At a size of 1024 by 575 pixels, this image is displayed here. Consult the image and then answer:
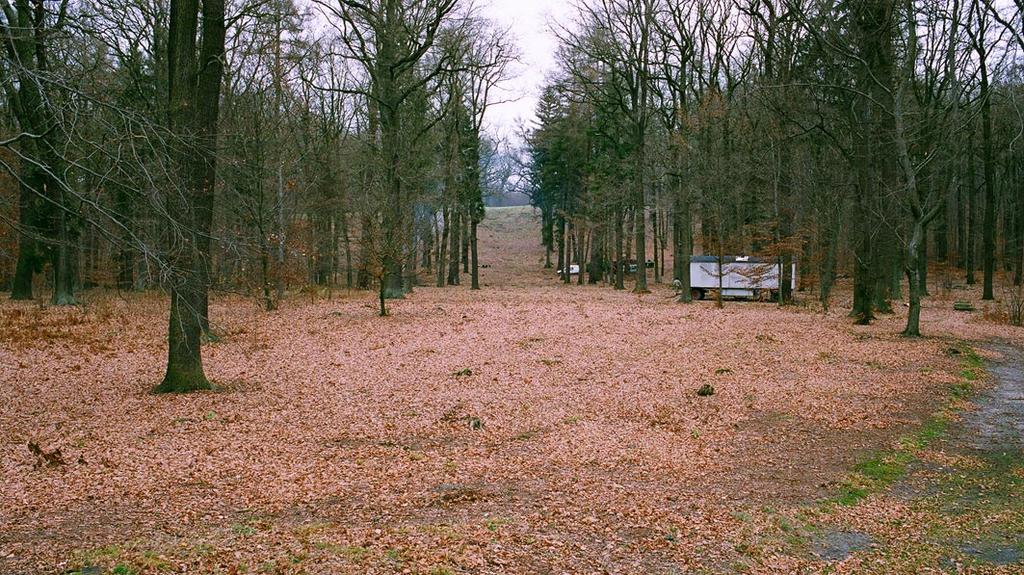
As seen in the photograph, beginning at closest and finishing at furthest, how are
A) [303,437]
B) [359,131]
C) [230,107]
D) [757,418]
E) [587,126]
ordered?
[303,437] → [757,418] → [230,107] → [359,131] → [587,126]

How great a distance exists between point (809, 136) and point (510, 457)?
24.0m

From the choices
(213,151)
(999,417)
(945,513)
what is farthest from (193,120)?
(999,417)

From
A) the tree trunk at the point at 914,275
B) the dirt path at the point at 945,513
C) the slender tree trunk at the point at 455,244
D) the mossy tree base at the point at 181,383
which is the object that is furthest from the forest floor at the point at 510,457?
the slender tree trunk at the point at 455,244

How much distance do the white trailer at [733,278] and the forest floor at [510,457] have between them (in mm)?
12625

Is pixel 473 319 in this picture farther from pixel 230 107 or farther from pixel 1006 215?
pixel 1006 215

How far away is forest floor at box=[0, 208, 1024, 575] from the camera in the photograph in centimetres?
486

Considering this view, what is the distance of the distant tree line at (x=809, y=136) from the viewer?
1762 centimetres

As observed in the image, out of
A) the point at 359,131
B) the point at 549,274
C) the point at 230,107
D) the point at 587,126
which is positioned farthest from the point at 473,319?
the point at 549,274

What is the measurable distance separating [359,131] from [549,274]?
1976cm

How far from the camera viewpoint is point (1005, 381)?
11.6 m

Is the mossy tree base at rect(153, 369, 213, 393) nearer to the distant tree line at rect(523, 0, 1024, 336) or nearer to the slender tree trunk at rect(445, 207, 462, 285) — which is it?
the distant tree line at rect(523, 0, 1024, 336)

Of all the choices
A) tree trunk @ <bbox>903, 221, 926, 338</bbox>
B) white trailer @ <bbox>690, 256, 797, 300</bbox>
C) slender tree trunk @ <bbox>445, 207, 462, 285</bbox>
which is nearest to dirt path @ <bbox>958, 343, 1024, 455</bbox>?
tree trunk @ <bbox>903, 221, 926, 338</bbox>

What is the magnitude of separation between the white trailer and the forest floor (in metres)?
12.6

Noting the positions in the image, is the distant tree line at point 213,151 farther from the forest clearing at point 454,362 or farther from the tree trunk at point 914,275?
the tree trunk at point 914,275
